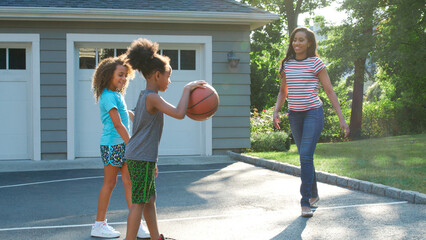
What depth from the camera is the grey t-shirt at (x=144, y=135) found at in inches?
135

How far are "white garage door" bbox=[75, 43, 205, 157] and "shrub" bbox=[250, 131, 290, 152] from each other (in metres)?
1.50

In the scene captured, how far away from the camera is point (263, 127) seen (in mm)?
14539

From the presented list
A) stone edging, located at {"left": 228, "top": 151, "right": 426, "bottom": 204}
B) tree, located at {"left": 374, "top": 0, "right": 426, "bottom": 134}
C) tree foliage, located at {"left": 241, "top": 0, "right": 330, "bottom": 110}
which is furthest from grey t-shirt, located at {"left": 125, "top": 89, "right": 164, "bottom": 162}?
tree foliage, located at {"left": 241, "top": 0, "right": 330, "bottom": 110}

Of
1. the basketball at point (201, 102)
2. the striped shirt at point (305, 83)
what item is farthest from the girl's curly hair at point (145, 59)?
the striped shirt at point (305, 83)

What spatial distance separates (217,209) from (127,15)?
644 centimetres

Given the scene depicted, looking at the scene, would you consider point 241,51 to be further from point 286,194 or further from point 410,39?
point 410,39

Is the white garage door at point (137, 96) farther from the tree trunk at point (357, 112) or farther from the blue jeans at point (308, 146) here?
the tree trunk at point (357, 112)

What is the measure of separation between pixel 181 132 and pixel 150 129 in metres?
7.88

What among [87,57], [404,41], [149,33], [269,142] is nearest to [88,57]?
[87,57]

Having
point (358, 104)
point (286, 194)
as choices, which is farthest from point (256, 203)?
point (358, 104)

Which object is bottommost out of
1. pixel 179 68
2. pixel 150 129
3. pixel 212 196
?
pixel 212 196

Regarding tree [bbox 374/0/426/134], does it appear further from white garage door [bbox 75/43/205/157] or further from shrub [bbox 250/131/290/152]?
white garage door [bbox 75/43/205/157]

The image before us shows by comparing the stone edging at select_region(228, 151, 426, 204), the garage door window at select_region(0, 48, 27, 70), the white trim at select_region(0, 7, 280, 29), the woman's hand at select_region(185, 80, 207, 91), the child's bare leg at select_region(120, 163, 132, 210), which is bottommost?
the stone edging at select_region(228, 151, 426, 204)

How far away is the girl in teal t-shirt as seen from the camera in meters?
4.19
